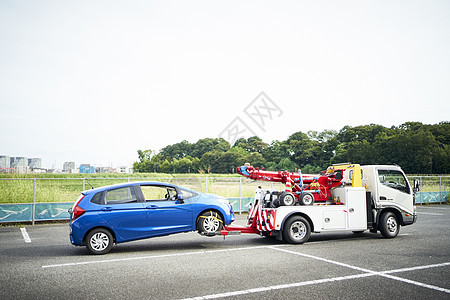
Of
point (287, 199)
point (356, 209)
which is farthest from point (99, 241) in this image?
point (356, 209)

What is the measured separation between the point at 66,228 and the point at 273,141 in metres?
80.1

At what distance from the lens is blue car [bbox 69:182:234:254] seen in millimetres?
8922

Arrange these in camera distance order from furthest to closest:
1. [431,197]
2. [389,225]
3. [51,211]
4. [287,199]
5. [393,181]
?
[431,197] < [51,211] < [393,181] < [389,225] < [287,199]

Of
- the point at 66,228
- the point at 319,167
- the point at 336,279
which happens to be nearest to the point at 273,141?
the point at 319,167

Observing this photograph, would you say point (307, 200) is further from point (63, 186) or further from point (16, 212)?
point (63, 186)

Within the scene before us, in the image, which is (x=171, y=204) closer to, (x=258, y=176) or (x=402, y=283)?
(x=258, y=176)

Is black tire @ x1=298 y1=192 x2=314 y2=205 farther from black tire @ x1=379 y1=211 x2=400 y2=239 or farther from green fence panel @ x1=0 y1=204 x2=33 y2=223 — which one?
green fence panel @ x1=0 y1=204 x2=33 y2=223

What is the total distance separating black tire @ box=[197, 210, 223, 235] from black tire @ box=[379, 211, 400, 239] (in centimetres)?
505

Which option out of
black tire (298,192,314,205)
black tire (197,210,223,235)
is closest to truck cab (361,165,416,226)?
black tire (298,192,314,205)

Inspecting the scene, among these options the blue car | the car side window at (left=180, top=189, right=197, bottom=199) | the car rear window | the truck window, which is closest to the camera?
the blue car

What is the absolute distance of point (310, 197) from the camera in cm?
1080

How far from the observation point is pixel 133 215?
922 centimetres

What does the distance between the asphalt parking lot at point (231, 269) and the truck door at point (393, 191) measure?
1099mm

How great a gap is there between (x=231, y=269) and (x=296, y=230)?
12.1 ft
